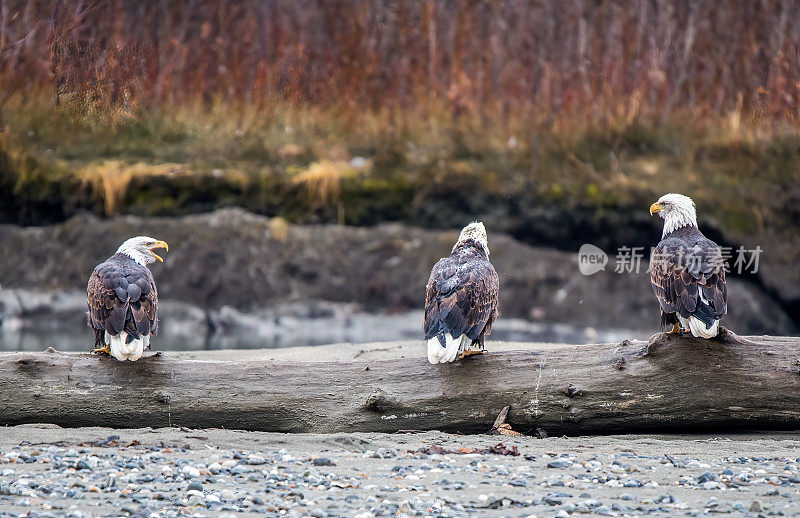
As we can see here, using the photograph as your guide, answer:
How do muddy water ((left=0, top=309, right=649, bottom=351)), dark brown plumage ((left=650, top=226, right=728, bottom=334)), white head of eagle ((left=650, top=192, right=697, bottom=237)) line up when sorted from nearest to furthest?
dark brown plumage ((left=650, top=226, right=728, bottom=334)) → white head of eagle ((left=650, top=192, right=697, bottom=237)) → muddy water ((left=0, top=309, right=649, bottom=351))

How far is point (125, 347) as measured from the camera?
14.5ft

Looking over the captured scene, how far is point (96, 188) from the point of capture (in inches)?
410

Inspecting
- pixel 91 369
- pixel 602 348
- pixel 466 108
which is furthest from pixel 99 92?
pixel 466 108

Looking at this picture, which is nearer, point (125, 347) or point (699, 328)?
point (699, 328)

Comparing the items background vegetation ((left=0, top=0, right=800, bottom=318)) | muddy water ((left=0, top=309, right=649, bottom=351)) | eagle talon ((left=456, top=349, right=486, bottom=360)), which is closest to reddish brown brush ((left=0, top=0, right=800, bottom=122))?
background vegetation ((left=0, top=0, right=800, bottom=318))

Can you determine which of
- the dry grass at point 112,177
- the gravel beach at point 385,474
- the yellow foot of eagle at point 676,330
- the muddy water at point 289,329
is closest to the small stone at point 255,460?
the gravel beach at point 385,474

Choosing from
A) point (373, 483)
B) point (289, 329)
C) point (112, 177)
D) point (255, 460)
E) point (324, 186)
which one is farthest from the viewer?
point (324, 186)

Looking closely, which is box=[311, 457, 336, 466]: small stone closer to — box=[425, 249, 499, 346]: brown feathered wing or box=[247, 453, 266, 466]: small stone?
box=[247, 453, 266, 466]: small stone

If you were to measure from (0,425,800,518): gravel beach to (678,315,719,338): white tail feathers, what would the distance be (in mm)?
516

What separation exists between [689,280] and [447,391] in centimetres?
131

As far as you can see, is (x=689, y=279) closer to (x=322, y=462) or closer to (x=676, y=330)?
(x=676, y=330)

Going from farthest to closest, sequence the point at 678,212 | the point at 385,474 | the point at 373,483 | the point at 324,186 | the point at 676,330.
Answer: the point at 324,186, the point at 678,212, the point at 676,330, the point at 385,474, the point at 373,483

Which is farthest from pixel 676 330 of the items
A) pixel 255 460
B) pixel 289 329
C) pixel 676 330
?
pixel 289 329

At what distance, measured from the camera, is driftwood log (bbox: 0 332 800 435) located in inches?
167
